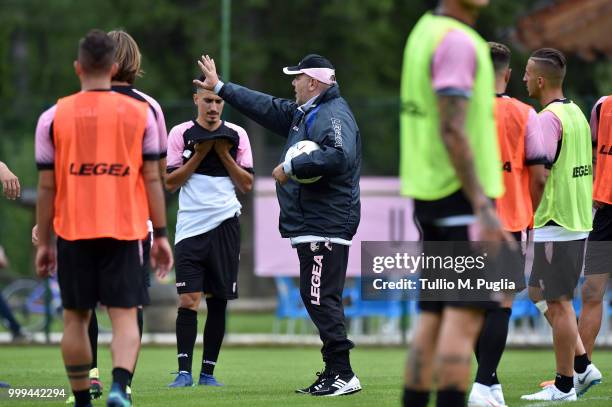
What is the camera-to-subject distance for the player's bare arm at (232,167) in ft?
31.2

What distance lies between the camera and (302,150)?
8.65 meters

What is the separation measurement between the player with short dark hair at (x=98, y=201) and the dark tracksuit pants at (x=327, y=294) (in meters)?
2.26

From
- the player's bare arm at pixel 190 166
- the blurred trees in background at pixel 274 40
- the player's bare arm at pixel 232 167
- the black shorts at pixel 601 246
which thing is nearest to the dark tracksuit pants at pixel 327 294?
the player's bare arm at pixel 232 167

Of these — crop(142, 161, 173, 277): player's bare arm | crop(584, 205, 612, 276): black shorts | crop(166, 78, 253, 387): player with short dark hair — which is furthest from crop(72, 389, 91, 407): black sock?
crop(584, 205, 612, 276): black shorts

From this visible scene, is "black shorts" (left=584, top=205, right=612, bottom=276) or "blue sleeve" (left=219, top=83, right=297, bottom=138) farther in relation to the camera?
"blue sleeve" (left=219, top=83, right=297, bottom=138)

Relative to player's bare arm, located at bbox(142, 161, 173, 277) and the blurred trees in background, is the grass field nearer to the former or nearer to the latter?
player's bare arm, located at bbox(142, 161, 173, 277)

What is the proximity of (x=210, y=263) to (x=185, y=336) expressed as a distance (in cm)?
62

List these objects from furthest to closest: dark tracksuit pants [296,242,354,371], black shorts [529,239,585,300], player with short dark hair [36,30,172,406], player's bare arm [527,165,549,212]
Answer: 1. dark tracksuit pants [296,242,354,371]
2. black shorts [529,239,585,300]
3. player's bare arm [527,165,549,212]
4. player with short dark hair [36,30,172,406]

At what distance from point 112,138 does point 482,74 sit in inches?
80.6

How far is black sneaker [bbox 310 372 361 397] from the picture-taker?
853 centimetres

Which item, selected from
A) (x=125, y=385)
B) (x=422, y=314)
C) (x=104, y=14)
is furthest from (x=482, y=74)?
(x=104, y=14)

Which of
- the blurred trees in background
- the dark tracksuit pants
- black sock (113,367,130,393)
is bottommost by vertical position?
black sock (113,367,130,393)

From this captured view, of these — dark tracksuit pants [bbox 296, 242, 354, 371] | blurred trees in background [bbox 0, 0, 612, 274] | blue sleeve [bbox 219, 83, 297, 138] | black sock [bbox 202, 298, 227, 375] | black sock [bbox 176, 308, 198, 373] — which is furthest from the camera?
blurred trees in background [bbox 0, 0, 612, 274]

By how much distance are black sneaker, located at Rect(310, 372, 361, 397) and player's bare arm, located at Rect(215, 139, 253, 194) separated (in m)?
1.79
